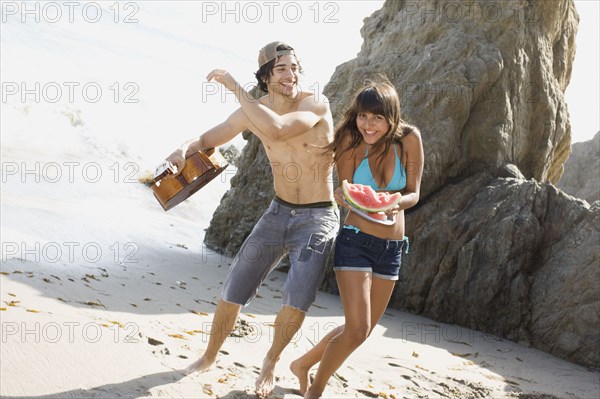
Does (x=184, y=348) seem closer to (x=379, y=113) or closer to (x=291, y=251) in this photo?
(x=291, y=251)

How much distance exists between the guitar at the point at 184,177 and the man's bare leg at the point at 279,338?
3.22ft

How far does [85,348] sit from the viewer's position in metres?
4.42

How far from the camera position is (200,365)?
4484mm

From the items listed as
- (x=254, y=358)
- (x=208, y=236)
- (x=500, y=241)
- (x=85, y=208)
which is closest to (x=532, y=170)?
(x=500, y=241)

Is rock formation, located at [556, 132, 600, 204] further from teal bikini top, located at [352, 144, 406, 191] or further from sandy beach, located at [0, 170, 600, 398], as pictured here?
teal bikini top, located at [352, 144, 406, 191]

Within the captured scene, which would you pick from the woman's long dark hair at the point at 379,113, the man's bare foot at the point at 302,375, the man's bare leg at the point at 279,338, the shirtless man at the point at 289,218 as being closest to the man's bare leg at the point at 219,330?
the shirtless man at the point at 289,218

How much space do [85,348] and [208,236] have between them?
19.1ft

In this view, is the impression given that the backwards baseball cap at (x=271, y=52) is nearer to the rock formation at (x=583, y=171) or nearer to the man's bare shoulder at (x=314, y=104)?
the man's bare shoulder at (x=314, y=104)

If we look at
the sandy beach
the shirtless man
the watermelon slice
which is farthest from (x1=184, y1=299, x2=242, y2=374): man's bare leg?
the watermelon slice

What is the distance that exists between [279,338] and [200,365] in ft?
1.75

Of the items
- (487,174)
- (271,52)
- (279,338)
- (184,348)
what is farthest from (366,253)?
(487,174)

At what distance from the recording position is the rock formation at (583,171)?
1492 cm

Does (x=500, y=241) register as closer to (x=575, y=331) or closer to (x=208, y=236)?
(x=575, y=331)

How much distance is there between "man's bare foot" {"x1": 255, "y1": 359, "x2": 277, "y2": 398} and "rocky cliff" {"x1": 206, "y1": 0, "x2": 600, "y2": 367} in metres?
3.78
